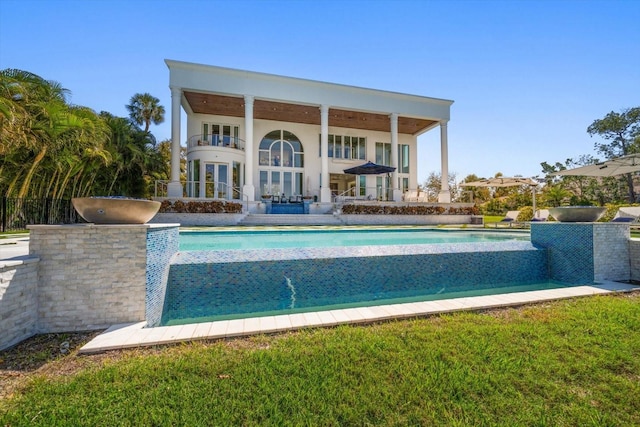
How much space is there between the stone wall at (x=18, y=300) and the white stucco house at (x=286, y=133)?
42.3 feet

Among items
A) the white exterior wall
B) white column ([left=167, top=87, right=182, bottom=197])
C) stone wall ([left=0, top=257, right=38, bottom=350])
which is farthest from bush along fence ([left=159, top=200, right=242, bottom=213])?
→ stone wall ([left=0, top=257, right=38, bottom=350])

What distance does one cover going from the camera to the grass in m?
1.72

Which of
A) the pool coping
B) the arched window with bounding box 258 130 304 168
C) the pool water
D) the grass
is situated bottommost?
the pool water

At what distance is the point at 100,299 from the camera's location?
3.29 m

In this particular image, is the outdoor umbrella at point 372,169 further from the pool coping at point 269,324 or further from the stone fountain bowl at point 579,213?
the pool coping at point 269,324

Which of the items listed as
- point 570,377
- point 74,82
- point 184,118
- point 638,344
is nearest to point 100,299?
point 570,377

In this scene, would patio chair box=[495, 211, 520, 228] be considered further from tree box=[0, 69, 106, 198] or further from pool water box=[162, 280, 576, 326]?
tree box=[0, 69, 106, 198]

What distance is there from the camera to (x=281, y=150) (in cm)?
2064

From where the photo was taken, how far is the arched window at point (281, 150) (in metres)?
20.3

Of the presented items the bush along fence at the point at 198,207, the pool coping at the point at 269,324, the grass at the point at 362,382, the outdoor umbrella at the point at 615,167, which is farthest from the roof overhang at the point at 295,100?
the grass at the point at 362,382

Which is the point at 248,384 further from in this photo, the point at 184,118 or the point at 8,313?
the point at 184,118

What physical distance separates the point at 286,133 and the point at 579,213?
58.4ft

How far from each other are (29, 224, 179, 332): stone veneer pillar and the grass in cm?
81

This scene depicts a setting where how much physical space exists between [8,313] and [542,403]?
→ 4536mm
